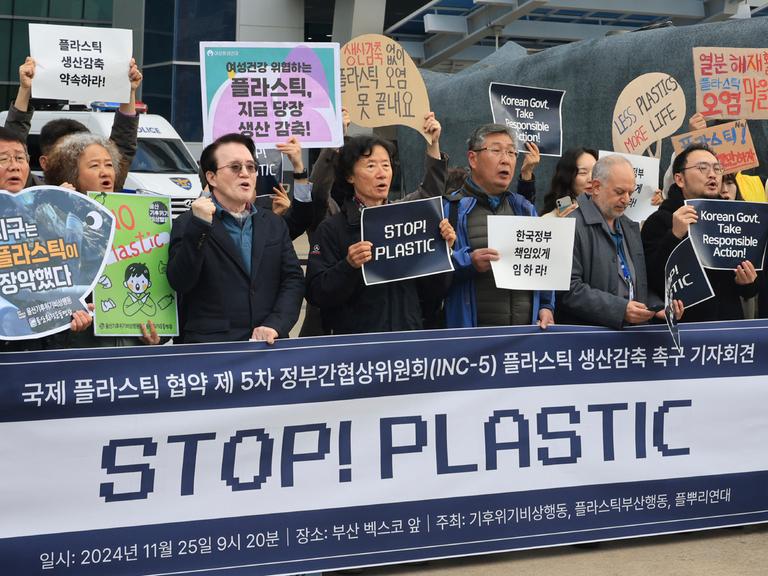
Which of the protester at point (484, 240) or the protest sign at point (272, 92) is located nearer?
the protester at point (484, 240)

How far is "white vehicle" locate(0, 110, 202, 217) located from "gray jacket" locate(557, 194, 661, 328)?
378 inches

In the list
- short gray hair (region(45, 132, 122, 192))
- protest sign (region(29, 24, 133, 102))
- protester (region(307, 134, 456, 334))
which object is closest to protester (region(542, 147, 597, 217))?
protester (region(307, 134, 456, 334))

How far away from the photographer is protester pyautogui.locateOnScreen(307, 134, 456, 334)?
472 cm

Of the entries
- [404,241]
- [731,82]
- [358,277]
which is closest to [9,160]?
[358,277]

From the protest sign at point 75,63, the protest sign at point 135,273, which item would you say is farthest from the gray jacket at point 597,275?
the protest sign at point 75,63

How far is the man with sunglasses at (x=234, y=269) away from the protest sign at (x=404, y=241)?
1.18 ft

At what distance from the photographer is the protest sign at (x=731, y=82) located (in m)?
6.64

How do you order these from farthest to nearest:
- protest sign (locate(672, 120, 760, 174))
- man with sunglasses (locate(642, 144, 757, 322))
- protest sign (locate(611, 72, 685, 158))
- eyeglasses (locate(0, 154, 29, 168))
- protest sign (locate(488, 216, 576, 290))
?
protest sign (locate(611, 72, 685, 158)) → protest sign (locate(672, 120, 760, 174)) → man with sunglasses (locate(642, 144, 757, 322)) → protest sign (locate(488, 216, 576, 290)) → eyeglasses (locate(0, 154, 29, 168))

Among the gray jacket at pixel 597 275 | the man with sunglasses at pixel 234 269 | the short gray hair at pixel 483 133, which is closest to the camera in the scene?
the man with sunglasses at pixel 234 269

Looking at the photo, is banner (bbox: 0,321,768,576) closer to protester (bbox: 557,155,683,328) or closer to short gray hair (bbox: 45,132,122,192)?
protester (bbox: 557,155,683,328)

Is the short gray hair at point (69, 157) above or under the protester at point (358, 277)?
above

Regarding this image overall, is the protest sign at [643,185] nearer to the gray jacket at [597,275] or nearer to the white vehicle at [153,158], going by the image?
the gray jacket at [597,275]

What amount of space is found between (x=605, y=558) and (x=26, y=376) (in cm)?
257

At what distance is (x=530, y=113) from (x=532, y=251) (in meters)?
1.57
